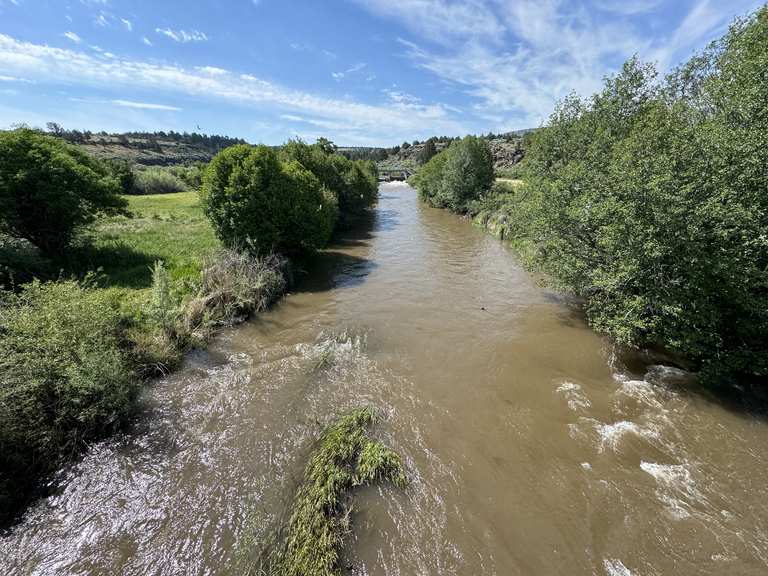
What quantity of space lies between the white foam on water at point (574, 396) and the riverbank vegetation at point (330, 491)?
4932 mm

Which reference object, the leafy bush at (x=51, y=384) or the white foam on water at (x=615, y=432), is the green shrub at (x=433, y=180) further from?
the leafy bush at (x=51, y=384)

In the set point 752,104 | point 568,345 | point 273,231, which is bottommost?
point 568,345

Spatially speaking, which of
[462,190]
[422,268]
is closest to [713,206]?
[422,268]

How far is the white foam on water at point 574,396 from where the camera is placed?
8469mm

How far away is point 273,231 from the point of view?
55.9ft

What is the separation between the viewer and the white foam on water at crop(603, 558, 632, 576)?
5000 mm

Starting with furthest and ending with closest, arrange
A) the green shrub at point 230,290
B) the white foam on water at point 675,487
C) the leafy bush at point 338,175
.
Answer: the leafy bush at point 338,175
the green shrub at point 230,290
the white foam on water at point 675,487

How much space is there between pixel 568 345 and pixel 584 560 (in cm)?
741

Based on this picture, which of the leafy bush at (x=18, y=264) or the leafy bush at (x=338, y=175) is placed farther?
the leafy bush at (x=338, y=175)

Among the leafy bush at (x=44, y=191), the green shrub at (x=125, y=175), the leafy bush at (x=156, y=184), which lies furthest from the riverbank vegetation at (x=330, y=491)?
the leafy bush at (x=156, y=184)

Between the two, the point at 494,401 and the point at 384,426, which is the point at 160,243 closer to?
the point at 384,426

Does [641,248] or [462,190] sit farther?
[462,190]

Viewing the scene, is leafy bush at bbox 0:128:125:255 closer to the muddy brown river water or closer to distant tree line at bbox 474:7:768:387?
the muddy brown river water

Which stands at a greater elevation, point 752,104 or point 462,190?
point 752,104
